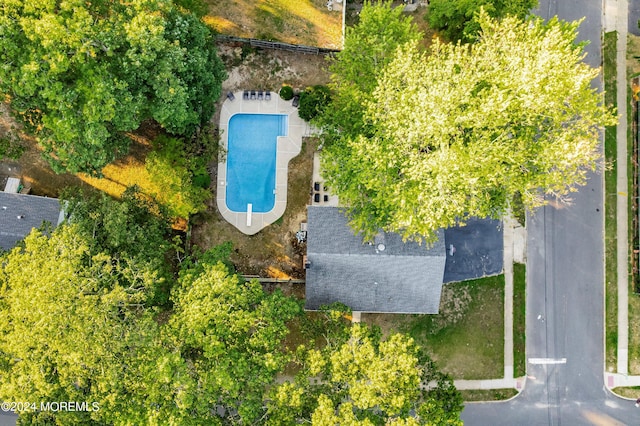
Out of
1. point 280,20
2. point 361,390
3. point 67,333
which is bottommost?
point 361,390

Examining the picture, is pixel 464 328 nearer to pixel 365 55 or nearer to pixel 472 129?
pixel 472 129

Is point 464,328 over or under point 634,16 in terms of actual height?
under

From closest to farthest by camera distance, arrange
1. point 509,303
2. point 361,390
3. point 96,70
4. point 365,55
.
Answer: point 361,390 < point 96,70 < point 365,55 < point 509,303

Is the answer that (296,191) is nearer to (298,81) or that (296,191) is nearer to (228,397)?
(298,81)

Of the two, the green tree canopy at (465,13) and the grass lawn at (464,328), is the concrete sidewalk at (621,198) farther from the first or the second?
the green tree canopy at (465,13)

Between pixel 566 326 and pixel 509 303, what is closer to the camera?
pixel 509 303

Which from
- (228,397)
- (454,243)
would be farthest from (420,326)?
(228,397)

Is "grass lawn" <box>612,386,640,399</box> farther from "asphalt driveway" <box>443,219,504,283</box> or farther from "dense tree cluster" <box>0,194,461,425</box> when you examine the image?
"dense tree cluster" <box>0,194,461,425</box>

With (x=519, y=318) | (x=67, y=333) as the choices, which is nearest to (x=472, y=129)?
(x=519, y=318)
